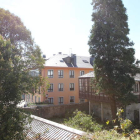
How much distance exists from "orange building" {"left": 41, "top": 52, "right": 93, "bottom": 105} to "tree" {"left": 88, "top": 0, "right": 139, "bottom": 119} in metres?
12.1

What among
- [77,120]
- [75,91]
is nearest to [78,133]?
[77,120]

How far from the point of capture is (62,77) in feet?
85.5

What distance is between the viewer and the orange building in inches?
974

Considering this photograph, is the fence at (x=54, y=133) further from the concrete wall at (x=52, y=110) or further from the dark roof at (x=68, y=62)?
the dark roof at (x=68, y=62)

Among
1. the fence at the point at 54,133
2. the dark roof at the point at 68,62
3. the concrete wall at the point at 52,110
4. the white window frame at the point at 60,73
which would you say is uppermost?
the dark roof at the point at 68,62

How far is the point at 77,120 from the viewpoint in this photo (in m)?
13.9

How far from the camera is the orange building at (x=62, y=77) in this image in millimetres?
24750

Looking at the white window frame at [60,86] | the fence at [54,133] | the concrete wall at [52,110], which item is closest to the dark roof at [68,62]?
the white window frame at [60,86]

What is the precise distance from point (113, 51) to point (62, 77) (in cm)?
1407

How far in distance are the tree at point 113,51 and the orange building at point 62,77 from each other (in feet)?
39.6

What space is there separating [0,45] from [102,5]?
11.1m

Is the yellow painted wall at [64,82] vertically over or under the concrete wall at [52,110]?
over

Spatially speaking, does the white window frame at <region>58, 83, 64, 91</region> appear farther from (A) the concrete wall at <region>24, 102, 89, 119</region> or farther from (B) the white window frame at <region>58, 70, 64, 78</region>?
(A) the concrete wall at <region>24, 102, 89, 119</region>

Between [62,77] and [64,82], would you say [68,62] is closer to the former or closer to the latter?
[62,77]
